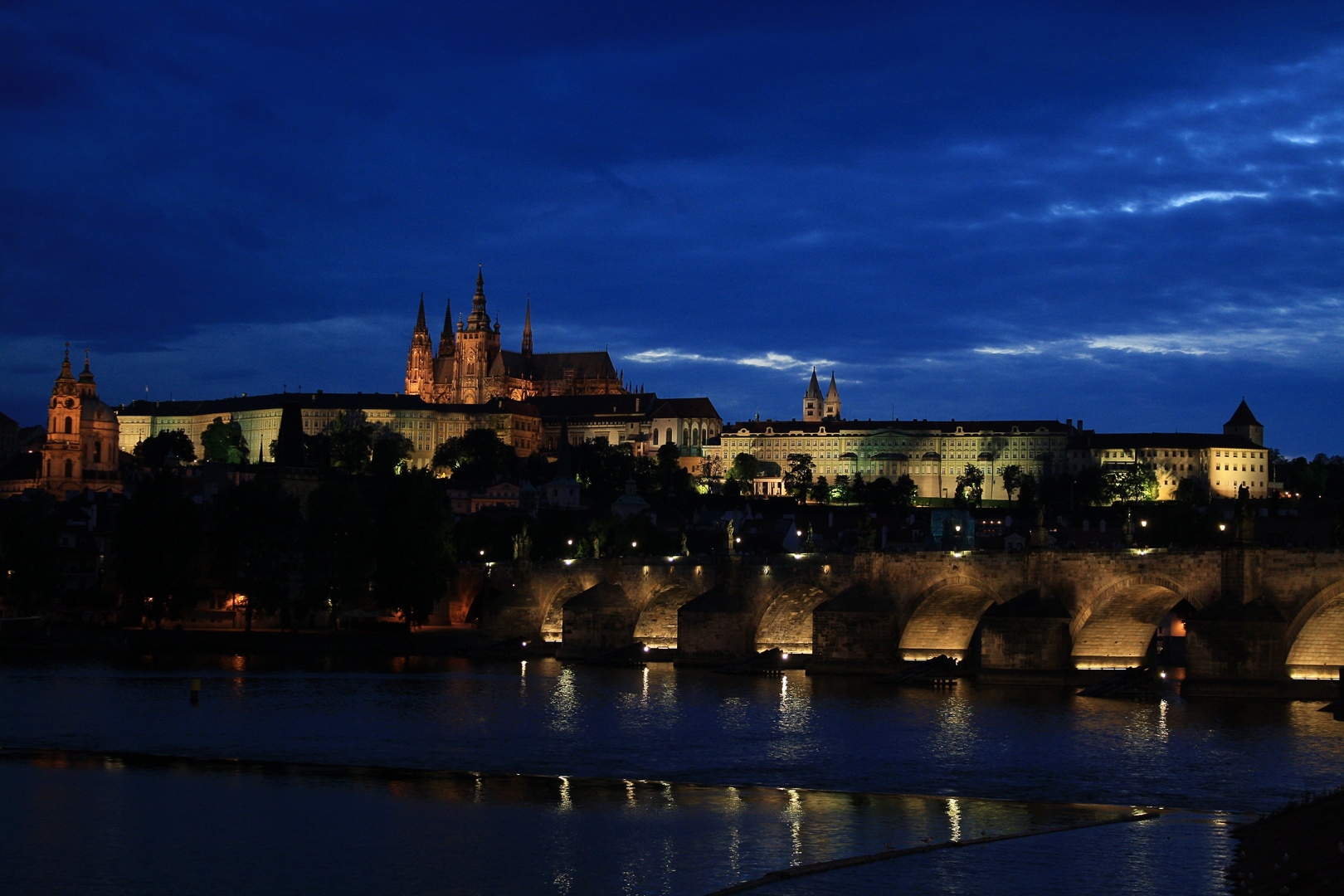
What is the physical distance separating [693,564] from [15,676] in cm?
2909

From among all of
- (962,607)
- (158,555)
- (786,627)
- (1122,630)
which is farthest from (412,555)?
(1122,630)

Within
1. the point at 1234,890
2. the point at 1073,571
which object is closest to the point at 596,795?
the point at 1234,890

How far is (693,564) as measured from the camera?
2884 inches

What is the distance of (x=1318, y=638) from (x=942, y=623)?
16867 mm

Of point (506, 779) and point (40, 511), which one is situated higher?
point (40, 511)

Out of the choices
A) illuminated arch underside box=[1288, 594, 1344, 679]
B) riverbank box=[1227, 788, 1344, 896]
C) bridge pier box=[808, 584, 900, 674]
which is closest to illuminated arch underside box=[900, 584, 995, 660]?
bridge pier box=[808, 584, 900, 674]

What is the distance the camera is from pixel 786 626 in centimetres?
7206

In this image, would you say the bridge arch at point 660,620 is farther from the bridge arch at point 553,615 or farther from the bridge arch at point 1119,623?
the bridge arch at point 1119,623

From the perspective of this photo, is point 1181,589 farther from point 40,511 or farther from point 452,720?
point 40,511

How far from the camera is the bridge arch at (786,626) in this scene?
2783 inches

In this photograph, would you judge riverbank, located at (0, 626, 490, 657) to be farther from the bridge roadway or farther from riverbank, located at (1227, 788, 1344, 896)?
riverbank, located at (1227, 788, 1344, 896)

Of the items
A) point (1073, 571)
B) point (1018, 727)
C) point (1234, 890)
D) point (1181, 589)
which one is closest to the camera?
point (1234, 890)

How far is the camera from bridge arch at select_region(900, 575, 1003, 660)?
63.4m

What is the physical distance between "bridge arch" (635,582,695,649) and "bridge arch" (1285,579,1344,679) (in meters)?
31.3
